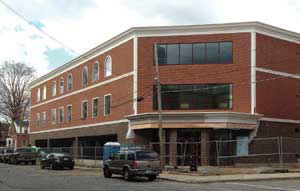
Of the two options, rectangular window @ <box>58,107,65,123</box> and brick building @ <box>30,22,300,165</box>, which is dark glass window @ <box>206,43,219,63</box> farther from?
rectangular window @ <box>58,107,65,123</box>

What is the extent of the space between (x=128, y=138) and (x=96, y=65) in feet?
38.2

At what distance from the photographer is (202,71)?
132 feet

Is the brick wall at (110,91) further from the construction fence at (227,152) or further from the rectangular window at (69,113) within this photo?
the construction fence at (227,152)

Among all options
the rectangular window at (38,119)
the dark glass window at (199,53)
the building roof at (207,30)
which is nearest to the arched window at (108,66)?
the building roof at (207,30)

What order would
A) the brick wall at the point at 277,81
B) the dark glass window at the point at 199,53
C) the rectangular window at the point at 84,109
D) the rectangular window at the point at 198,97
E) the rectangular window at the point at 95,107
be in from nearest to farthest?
the rectangular window at the point at 198,97 → the brick wall at the point at 277,81 → the dark glass window at the point at 199,53 → the rectangular window at the point at 95,107 → the rectangular window at the point at 84,109

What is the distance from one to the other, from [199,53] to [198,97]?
138 inches

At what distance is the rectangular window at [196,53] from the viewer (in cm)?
4009

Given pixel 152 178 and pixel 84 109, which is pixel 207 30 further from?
pixel 84 109

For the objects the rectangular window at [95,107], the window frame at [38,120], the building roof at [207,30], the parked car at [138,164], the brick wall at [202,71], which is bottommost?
the parked car at [138,164]

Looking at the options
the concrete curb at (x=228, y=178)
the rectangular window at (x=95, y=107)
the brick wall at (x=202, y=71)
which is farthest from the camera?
the rectangular window at (x=95, y=107)

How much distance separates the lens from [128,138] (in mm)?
42312

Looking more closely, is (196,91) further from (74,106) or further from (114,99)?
(74,106)

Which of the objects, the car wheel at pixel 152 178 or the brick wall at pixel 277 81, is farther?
the brick wall at pixel 277 81

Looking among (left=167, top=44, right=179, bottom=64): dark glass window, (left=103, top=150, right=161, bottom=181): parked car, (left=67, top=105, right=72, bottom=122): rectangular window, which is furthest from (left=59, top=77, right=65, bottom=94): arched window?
(left=103, top=150, right=161, bottom=181): parked car
